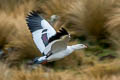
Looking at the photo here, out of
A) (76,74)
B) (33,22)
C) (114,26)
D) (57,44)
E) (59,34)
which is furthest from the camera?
(114,26)

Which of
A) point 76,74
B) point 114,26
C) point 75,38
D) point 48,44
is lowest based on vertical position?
point 76,74

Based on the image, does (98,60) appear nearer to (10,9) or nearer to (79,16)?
(79,16)

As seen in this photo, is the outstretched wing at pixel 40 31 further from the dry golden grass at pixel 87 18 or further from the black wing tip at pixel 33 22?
the dry golden grass at pixel 87 18

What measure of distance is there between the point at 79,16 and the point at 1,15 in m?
1.58

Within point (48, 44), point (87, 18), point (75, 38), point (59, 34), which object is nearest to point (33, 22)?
point (48, 44)

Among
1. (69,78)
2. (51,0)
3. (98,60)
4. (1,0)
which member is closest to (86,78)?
(69,78)

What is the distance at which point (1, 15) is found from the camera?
998 centimetres

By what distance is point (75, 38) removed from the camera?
9.33m

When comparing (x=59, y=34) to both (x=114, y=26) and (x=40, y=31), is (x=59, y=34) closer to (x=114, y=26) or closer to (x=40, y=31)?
(x=40, y=31)

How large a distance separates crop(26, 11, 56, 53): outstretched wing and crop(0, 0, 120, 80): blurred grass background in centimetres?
38

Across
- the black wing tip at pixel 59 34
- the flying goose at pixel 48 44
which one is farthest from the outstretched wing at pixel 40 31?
the black wing tip at pixel 59 34

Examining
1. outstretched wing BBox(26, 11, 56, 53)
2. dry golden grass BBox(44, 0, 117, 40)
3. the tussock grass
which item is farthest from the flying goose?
dry golden grass BBox(44, 0, 117, 40)

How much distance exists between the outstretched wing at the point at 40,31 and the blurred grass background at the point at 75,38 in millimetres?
380

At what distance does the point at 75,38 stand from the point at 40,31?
1683 mm
